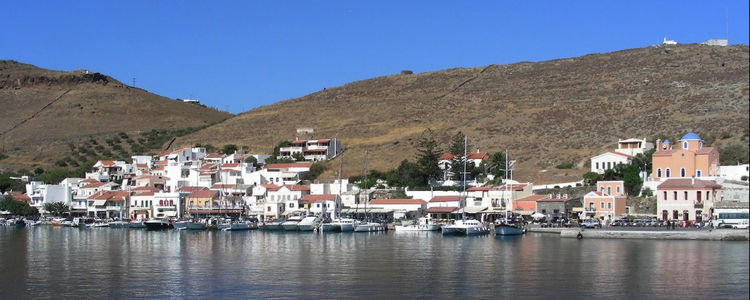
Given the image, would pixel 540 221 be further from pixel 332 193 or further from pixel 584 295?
pixel 584 295

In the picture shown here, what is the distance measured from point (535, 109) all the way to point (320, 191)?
105ft

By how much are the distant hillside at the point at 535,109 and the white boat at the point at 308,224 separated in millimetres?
17382

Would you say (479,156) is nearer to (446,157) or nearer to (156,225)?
(446,157)

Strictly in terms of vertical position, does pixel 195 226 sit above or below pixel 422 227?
below

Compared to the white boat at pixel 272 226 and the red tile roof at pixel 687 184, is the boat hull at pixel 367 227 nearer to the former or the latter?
the white boat at pixel 272 226

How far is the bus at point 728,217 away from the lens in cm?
4737

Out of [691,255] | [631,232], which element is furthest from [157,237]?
[691,255]

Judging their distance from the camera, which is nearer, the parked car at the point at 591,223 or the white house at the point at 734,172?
the parked car at the point at 591,223

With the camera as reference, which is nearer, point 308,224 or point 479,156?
point 308,224

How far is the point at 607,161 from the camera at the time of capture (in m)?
66.9

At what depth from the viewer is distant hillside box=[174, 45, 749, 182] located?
259 ft

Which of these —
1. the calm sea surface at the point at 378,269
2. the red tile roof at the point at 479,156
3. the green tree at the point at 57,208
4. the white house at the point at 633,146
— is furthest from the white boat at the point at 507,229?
the green tree at the point at 57,208

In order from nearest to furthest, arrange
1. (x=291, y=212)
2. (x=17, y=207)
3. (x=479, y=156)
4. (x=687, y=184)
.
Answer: (x=687, y=184), (x=291, y=212), (x=479, y=156), (x=17, y=207)

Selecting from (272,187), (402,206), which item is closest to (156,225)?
(272,187)
